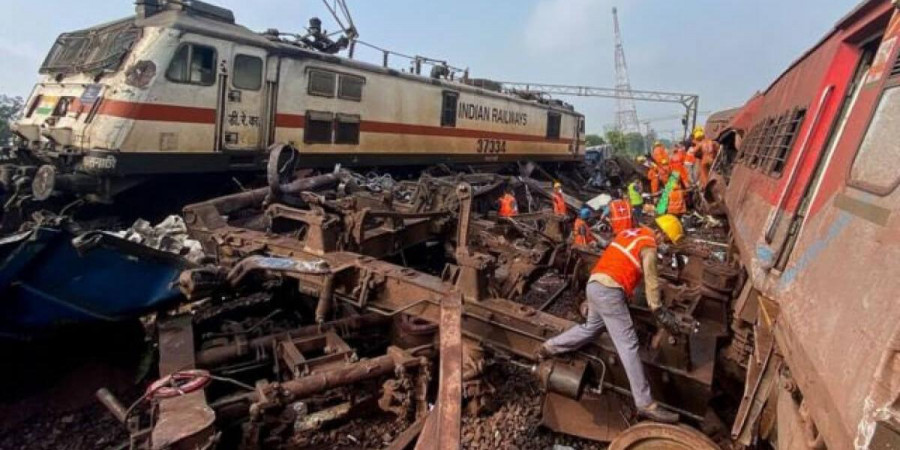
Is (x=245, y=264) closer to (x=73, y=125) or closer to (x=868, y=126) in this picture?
(x=868, y=126)

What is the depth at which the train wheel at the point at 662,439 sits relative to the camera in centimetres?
266

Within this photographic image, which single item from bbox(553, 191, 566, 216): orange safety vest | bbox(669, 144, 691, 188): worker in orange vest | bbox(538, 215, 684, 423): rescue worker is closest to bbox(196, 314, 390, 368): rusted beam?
bbox(538, 215, 684, 423): rescue worker

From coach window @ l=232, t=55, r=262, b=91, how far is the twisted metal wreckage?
3198 millimetres

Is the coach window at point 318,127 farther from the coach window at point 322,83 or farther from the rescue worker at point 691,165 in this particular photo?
the rescue worker at point 691,165

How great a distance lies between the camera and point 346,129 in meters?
9.05

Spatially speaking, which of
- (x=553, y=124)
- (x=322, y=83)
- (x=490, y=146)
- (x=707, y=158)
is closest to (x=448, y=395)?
(x=322, y=83)

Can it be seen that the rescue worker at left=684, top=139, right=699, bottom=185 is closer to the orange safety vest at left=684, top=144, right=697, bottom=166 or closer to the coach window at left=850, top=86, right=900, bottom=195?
the orange safety vest at left=684, top=144, right=697, bottom=166

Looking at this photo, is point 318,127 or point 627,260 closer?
point 627,260

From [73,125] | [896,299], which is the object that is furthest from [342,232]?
[73,125]

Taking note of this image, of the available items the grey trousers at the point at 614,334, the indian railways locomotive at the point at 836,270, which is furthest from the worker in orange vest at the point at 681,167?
the grey trousers at the point at 614,334

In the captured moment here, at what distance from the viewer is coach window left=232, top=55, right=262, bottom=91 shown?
23.8 feet

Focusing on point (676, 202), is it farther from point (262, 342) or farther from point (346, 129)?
point (262, 342)

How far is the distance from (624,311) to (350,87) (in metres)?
7.00

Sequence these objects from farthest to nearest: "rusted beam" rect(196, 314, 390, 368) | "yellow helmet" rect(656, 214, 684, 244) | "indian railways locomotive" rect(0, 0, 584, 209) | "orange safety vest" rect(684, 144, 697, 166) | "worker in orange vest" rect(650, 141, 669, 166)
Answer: "worker in orange vest" rect(650, 141, 669, 166), "orange safety vest" rect(684, 144, 697, 166), "indian railways locomotive" rect(0, 0, 584, 209), "yellow helmet" rect(656, 214, 684, 244), "rusted beam" rect(196, 314, 390, 368)
